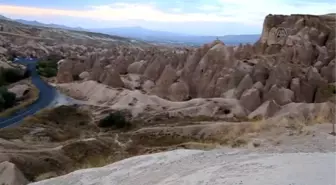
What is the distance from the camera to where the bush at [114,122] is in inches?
1184

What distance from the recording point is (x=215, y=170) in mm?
8148

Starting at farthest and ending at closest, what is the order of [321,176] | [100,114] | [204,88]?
1. [204,88]
2. [100,114]
3. [321,176]

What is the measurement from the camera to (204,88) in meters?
37.2

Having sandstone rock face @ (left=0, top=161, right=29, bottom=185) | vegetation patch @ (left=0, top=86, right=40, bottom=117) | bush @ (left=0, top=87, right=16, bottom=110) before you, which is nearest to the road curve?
vegetation patch @ (left=0, top=86, right=40, bottom=117)

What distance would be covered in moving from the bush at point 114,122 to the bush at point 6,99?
8.31 metres

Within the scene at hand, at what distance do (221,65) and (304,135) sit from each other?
91.5 feet

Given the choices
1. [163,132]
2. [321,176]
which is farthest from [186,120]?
[321,176]

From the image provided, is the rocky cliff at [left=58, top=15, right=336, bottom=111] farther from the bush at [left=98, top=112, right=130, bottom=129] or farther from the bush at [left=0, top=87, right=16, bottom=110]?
the bush at [left=0, top=87, right=16, bottom=110]

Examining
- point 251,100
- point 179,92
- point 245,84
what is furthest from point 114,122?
point 245,84

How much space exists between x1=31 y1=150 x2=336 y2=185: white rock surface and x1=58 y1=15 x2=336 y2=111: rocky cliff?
2251 cm

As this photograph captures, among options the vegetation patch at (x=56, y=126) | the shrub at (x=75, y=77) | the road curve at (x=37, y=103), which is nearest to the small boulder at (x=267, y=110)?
the vegetation patch at (x=56, y=126)

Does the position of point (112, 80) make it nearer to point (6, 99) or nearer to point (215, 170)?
point (6, 99)

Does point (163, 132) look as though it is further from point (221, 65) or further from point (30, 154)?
point (221, 65)

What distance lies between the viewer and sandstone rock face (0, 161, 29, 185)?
14773 millimetres
